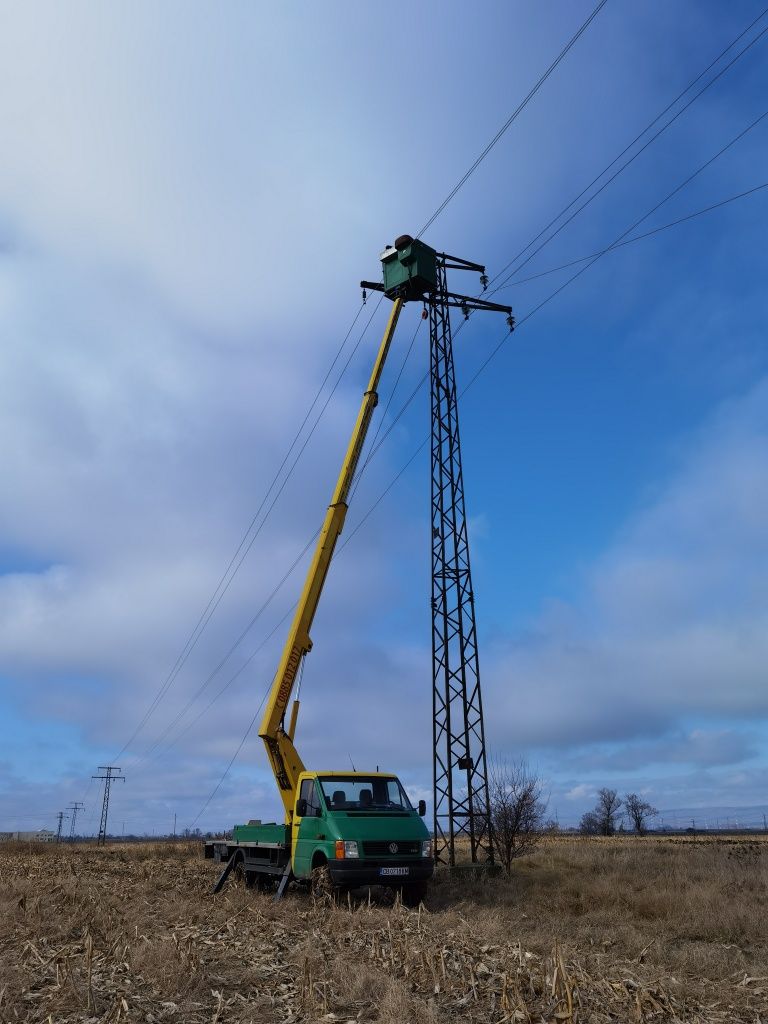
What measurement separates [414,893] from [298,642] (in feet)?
19.3

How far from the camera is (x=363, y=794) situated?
15.8 meters

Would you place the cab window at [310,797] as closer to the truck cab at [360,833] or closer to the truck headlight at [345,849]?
the truck cab at [360,833]

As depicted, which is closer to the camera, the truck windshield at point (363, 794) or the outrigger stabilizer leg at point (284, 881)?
the outrigger stabilizer leg at point (284, 881)

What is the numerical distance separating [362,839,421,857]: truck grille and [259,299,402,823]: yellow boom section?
9.81ft

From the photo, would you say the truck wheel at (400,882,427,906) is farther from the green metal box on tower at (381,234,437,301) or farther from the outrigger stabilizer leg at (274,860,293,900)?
the green metal box on tower at (381,234,437,301)

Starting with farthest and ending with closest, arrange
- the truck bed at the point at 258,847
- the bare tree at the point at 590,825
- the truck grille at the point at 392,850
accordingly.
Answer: the bare tree at the point at 590,825, the truck bed at the point at 258,847, the truck grille at the point at 392,850

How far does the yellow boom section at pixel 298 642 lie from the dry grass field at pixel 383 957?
2588mm

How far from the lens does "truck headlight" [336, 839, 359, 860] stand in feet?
46.6

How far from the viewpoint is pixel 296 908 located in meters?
14.3

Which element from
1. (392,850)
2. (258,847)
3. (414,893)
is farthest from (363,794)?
(258,847)

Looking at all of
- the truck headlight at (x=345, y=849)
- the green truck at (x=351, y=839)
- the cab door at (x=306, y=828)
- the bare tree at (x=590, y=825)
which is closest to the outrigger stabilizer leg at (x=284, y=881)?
the green truck at (x=351, y=839)

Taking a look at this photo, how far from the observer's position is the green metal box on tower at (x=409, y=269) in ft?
77.2

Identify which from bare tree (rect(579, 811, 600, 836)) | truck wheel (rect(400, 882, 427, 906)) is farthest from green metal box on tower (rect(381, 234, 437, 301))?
bare tree (rect(579, 811, 600, 836))

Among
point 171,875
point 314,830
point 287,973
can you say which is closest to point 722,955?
point 287,973
